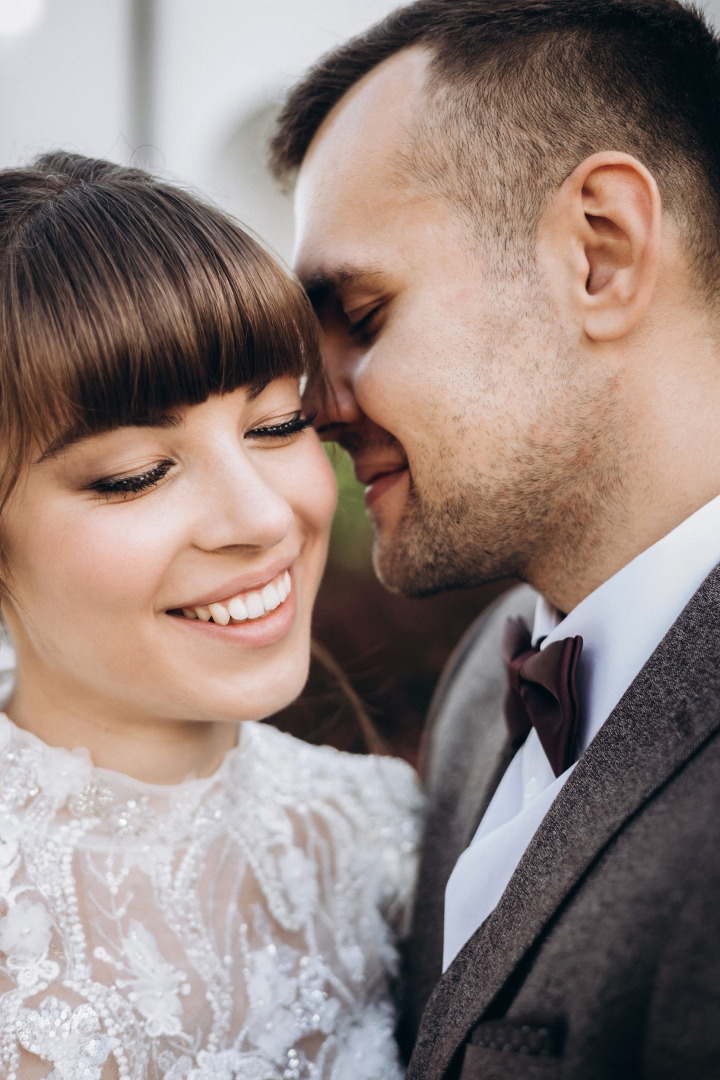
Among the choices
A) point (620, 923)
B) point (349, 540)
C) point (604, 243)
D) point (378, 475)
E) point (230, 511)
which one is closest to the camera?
point (620, 923)

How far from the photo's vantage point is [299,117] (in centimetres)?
223

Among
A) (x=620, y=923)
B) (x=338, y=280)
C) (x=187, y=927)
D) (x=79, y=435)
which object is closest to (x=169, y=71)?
Result: (x=338, y=280)

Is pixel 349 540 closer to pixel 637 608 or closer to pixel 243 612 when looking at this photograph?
pixel 243 612

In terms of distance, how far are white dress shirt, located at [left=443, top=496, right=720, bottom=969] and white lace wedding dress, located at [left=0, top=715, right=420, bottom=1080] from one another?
0.96 feet

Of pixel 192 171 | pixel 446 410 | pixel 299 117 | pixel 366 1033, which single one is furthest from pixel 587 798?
pixel 192 171

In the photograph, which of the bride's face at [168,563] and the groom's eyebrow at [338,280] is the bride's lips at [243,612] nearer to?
the bride's face at [168,563]

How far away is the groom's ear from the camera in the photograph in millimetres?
1739

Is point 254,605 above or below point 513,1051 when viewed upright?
above

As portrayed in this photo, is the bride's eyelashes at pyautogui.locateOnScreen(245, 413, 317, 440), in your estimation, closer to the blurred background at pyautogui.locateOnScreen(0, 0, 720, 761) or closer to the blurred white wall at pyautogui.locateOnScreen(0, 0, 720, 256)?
the blurred background at pyautogui.locateOnScreen(0, 0, 720, 761)

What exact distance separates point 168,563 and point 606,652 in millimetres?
808

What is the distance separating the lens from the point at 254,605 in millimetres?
1641

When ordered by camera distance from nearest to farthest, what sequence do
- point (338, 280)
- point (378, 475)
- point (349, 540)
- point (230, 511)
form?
point (230, 511) → point (338, 280) → point (378, 475) → point (349, 540)

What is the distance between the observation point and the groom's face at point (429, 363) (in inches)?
72.4

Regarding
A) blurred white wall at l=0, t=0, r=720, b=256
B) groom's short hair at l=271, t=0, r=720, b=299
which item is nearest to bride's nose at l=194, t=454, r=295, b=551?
groom's short hair at l=271, t=0, r=720, b=299
